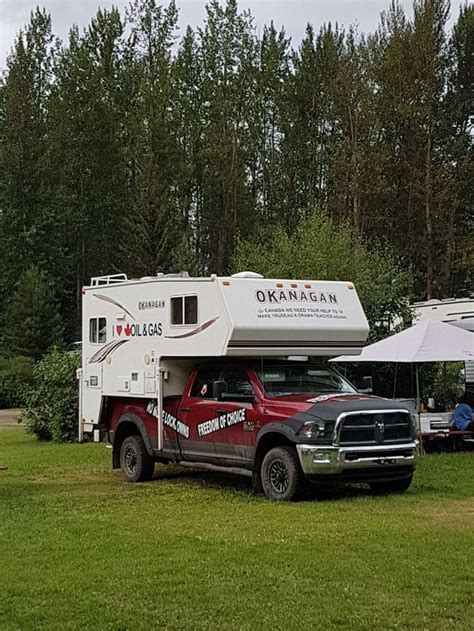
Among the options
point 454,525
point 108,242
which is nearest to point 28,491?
point 454,525

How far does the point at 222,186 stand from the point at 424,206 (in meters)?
10.3

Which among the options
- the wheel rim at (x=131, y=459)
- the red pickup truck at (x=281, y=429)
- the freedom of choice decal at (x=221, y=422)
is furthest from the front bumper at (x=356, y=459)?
the wheel rim at (x=131, y=459)

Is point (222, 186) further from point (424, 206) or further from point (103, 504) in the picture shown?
point (103, 504)

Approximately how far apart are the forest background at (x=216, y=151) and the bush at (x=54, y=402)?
11951mm

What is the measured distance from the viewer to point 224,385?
1184 centimetres

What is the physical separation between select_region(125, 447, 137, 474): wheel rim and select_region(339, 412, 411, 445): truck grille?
3.84 m

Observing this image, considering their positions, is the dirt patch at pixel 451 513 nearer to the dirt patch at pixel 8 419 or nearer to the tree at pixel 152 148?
the dirt patch at pixel 8 419

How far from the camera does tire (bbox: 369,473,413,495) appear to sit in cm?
1156

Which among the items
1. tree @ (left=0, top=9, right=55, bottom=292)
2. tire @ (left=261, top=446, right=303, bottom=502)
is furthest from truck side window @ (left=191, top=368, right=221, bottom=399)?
tree @ (left=0, top=9, right=55, bottom=292)

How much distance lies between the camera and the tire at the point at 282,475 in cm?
1076

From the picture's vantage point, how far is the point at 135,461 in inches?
522

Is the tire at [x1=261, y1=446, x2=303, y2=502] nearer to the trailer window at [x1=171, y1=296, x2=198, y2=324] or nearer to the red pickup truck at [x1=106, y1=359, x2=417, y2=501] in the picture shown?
the red pickup truck at [x1=106, y1=359, x2=417, y2=501]

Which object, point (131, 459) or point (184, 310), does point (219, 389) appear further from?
point (131, 459)

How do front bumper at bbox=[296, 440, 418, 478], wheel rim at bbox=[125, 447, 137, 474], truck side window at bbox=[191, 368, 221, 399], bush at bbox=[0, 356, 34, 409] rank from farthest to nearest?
1. bush at bbox=[0, 356, 34, 409]
2. wheel rim at bbox=[125, 447, 137, 474]
3. truck side window at bbox=[191, 368, 221, 399]
4. front bumper at bbox=[296, 440, 418, 478]
